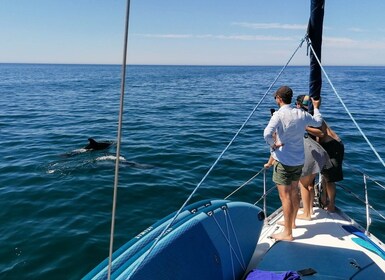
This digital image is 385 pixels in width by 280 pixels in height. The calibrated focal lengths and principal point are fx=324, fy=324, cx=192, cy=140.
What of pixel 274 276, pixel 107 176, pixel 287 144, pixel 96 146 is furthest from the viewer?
pixel 96 146

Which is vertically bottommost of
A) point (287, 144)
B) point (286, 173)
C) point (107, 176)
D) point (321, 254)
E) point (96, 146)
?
point (107, 176)

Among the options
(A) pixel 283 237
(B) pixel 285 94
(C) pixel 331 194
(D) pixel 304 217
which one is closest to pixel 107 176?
(D) pixel 304 217

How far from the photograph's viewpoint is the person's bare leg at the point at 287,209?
5.95 meters

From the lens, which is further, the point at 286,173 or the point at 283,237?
the point at 283,237

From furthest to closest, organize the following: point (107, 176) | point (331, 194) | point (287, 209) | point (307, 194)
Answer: point (107, 176) < point (331, 194) < point (307, 194) < point (287, 209)

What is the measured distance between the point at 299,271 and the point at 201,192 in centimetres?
637

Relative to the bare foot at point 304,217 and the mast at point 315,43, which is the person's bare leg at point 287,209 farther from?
the mast at point 315,43

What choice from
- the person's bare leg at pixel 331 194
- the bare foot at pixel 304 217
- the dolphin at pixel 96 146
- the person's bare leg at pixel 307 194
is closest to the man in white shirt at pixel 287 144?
the person's bare leg at pixel 307 194

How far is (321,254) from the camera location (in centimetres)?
559

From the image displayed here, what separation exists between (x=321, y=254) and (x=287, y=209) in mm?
931

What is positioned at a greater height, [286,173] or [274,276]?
[286,173]

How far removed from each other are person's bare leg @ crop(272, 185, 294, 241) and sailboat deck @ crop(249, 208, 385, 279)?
140mm

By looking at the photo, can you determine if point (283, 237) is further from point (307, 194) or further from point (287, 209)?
point (307, 194)

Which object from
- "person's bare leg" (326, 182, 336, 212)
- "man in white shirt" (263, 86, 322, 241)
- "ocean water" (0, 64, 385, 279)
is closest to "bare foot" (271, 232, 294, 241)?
"man in white shirt" (263, 86, 322, 241)
